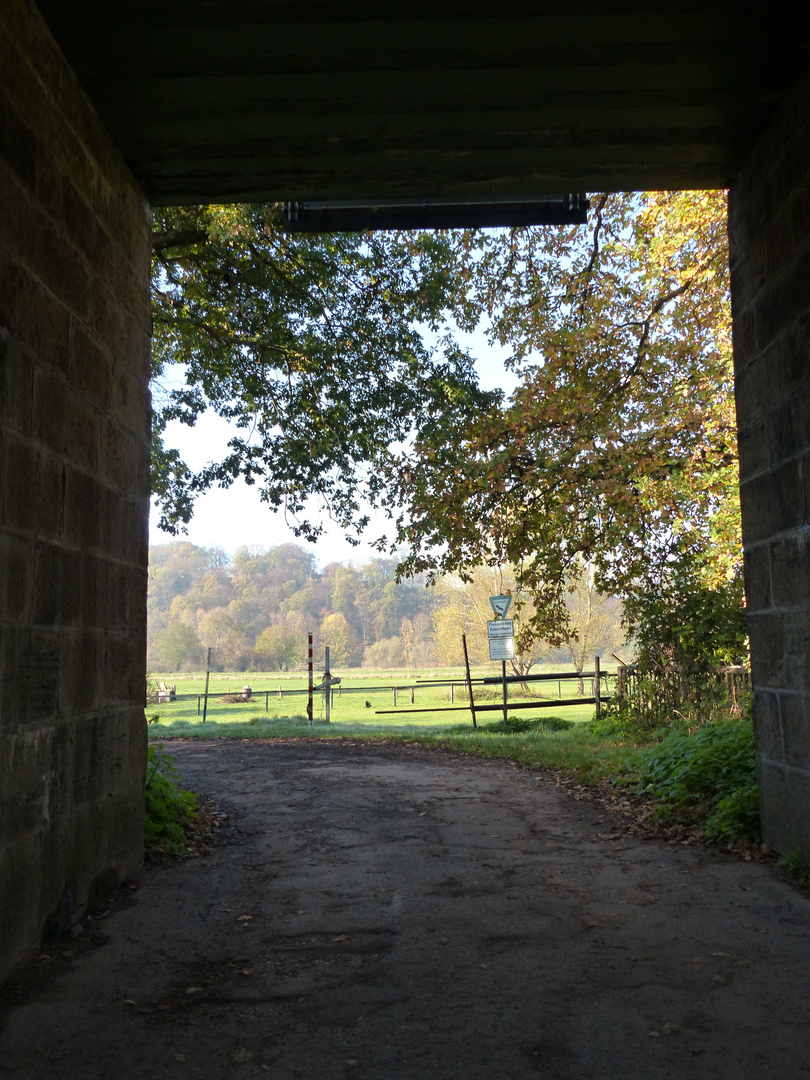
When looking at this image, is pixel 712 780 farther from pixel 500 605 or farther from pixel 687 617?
pixel 500 605

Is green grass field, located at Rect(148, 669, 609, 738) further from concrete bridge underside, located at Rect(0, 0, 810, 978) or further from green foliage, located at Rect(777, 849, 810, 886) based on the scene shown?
concrete bridge underside, located at Rect(0, 0, 810, 978)

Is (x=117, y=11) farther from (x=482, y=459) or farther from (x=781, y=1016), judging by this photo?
(x=482, y=459)

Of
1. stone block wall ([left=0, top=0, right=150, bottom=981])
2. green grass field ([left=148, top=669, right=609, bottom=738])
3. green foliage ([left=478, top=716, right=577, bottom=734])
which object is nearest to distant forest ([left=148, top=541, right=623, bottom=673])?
green grass field ([left=148, top=669, right=609, bottom=738])

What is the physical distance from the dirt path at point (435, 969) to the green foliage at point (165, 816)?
323 millimetres

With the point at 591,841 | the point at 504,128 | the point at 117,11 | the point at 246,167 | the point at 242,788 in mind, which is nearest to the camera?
the point at 117,11

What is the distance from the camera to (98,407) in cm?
420

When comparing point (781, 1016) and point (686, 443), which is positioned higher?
point (686, 443)

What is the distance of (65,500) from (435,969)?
2.51 meters

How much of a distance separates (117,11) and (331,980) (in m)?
4.03

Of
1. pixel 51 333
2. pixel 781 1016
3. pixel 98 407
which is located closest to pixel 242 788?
pixel 98 407

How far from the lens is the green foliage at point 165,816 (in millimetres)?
5176

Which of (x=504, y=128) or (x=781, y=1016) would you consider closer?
(x=781, y=1016)

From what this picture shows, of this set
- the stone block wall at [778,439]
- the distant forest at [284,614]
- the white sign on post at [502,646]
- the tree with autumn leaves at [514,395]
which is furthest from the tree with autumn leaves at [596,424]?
the distant forest at [284,614]

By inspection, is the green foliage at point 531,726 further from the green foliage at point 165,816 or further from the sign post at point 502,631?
the green foliage at point 165,816
